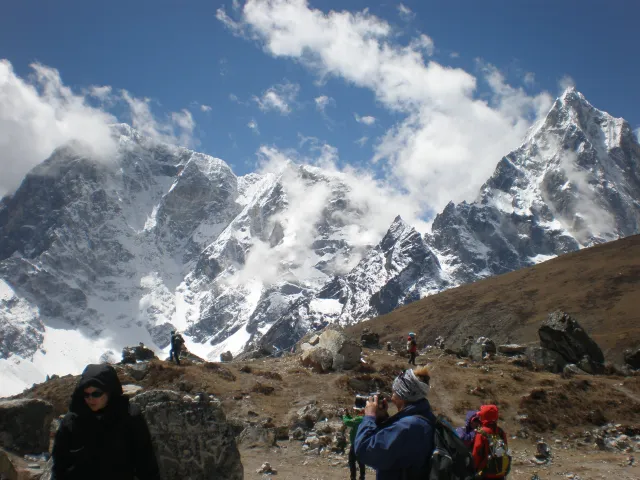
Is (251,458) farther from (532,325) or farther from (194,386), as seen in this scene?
(532,325)

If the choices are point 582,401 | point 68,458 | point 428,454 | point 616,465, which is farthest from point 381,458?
point 582,401

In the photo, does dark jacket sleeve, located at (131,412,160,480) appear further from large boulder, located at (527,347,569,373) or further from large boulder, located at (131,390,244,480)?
large boulder, located at (527,347,569,373)

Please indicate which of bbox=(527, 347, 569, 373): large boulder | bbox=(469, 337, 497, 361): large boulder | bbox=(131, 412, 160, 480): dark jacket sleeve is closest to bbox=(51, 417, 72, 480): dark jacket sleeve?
bbox=(131, 412, 160, 480): dark jacket sleeve

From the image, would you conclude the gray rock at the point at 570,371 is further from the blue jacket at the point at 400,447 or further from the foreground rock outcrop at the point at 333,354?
the blue jacket at the point at 400,447

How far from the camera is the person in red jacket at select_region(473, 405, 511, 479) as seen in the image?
8.66m

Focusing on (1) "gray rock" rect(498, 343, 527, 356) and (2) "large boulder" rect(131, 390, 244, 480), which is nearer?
(2) "large boulder" rect(131, 390, 244, 480)

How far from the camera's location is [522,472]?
1761 cm

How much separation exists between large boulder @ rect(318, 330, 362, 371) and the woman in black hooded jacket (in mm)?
24248

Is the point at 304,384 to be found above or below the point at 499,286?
below

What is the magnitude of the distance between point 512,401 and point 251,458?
13.5 m

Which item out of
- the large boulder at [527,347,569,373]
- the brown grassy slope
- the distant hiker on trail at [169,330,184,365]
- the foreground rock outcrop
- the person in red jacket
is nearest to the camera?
the person in red jacket

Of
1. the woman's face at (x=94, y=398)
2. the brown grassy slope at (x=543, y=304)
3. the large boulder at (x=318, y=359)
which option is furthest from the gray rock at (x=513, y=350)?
the woman's face at (x=94, y=398)

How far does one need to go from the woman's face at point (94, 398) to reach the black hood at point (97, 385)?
38mm

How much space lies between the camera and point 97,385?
20.7 ft
